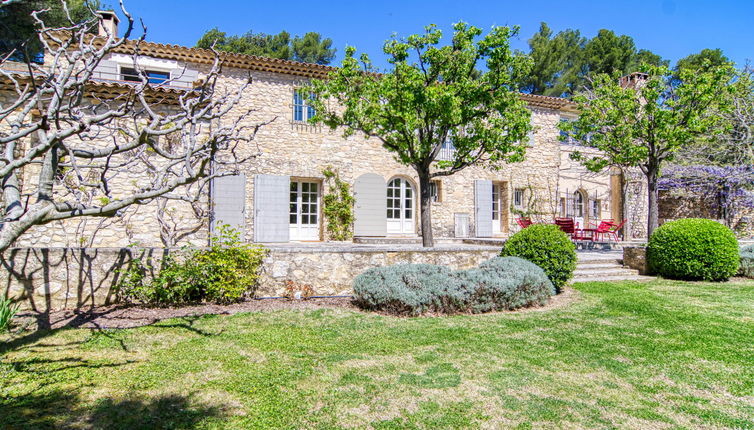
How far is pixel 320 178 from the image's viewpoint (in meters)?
14.1

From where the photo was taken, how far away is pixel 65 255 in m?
5.84

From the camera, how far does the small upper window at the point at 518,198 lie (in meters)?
17.2

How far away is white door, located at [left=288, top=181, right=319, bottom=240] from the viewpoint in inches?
556

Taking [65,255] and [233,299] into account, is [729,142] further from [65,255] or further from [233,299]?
[65,255]

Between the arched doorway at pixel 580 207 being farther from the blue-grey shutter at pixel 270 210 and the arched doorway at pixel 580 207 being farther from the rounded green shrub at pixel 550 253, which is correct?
the blue-grey shutter at pixel 270 210

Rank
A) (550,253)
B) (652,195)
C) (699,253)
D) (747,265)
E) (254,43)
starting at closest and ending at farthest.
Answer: (550,253)
(699,253)
(747,265)
(652,195)
(254,43)

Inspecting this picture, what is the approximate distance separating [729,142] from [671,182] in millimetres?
3717

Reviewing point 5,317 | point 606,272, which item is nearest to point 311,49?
point 606,272

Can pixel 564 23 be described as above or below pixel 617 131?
above

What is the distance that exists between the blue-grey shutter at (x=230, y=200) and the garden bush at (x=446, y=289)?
23.3 feet

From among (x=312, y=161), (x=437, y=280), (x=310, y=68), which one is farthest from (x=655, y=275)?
(x=310, y=68)

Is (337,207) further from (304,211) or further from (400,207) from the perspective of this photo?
(400,207)

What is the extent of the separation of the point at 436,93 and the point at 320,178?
6.59 meters

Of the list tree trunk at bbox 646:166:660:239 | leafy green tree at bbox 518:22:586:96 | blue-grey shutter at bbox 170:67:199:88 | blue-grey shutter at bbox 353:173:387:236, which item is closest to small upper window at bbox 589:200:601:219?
tree trunk at bbox 646:166:660:239
